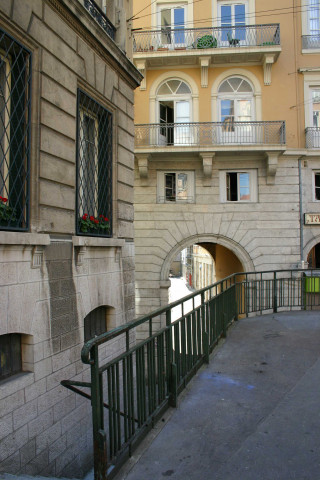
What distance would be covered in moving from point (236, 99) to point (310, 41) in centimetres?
421

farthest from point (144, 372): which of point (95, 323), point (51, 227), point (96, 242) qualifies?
point (95, 323)

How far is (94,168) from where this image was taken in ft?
25.4

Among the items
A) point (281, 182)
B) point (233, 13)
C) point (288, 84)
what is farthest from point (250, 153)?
point (233, 13)

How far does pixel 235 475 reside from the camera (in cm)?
304

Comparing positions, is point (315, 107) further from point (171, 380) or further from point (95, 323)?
point (171, 380)

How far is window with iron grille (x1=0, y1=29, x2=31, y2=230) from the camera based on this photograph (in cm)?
530

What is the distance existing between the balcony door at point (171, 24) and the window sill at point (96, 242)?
13.9 meters

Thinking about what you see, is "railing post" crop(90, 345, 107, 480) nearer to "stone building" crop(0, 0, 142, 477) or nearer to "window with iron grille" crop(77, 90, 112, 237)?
"stone building" crop(0, 0, 142, 477)

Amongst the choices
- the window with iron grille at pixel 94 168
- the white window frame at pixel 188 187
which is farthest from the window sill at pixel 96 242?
the white window frame at pixel 188 187

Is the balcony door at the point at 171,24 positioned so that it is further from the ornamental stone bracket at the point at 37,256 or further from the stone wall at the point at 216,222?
the ornamental stone bracket at the point at 37,256

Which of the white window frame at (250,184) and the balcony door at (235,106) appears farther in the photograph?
the balcony door at (235,106)

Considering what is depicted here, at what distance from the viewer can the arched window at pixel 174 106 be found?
59.0 feet

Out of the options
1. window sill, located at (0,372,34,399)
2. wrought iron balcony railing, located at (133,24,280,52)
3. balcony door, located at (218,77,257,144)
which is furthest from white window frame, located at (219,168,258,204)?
window sill, located at (0,372,34,399)

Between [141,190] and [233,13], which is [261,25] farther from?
[141,190]
